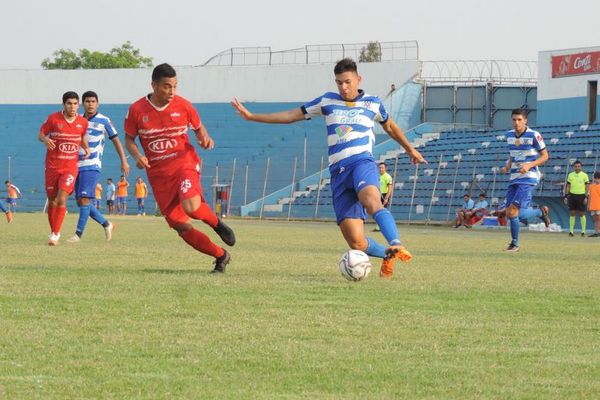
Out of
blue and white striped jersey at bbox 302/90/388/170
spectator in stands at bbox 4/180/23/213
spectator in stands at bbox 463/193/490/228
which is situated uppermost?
blue and white striped jersey at bbox 302/90/388/170

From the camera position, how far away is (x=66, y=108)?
1798cm

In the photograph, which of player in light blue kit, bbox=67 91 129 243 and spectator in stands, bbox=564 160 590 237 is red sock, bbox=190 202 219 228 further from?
spectator in stands, bbox=564 160 590 237

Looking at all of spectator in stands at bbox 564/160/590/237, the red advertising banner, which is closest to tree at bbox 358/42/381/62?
the red advertising banner

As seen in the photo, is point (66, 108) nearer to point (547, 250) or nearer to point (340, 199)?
point (340, 199)

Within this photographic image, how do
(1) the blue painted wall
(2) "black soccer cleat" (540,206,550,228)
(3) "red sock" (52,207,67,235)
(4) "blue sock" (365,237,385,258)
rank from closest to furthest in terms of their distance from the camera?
(4) "blue sock" (365,237,385,258), (3) "red sock" (52,207,67,235), (2) "black soccer cleat" (540,206,550,228), (1) the blue painted wall

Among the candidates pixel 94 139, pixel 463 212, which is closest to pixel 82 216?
pixel 94 139

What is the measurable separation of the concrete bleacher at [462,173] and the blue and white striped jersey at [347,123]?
2914 centimetres

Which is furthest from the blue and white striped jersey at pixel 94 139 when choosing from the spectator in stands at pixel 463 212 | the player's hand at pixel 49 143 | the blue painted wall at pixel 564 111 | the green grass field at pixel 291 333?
the blue painted wall at pixel 564 111

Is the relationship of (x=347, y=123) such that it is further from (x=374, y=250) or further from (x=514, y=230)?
(x=514, y=230)

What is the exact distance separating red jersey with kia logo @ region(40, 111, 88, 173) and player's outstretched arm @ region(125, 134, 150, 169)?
5461 millimetres

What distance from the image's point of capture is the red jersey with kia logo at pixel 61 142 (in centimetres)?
1828

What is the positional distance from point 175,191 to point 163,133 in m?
0.62

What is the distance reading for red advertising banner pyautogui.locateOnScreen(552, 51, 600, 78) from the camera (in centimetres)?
4850

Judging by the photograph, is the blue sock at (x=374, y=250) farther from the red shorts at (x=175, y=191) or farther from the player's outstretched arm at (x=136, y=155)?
the player's outstretched arm at (x=136, y=155)
